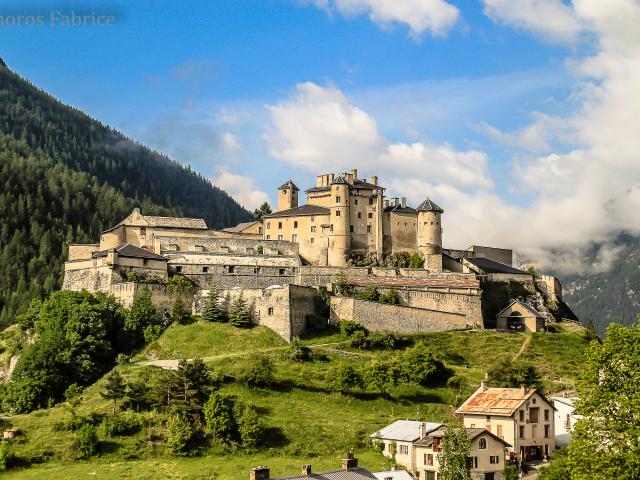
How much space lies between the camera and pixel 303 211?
300ft

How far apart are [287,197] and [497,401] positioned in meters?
Answer: 43.3

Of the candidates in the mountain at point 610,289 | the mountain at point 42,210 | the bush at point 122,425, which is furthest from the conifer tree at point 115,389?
the mountain at point 610,289

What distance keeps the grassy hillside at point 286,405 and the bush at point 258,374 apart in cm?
59

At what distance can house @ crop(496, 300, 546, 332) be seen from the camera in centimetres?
8350

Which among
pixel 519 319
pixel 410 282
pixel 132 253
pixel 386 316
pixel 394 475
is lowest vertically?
pixel 394 475

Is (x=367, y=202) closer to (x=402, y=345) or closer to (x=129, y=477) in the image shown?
(x=402, y=345)

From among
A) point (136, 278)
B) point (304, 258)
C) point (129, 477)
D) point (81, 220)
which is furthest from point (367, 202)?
point (81, 220)

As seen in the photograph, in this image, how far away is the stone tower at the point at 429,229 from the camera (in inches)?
3612

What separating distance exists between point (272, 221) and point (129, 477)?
146 ft

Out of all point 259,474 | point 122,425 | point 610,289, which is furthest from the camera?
point 610,289

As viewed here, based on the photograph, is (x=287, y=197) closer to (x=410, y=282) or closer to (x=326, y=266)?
(x=326, y=266)

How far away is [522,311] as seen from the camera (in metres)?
84.2

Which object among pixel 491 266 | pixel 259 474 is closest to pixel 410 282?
pixel 491 266

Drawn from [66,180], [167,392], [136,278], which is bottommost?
[167,392]
